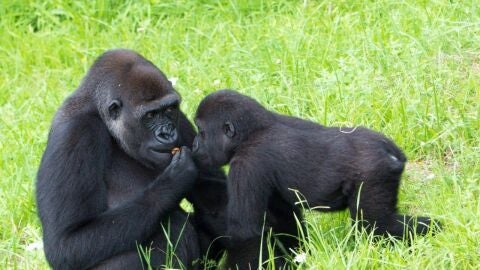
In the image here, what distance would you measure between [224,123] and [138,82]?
1.89ft

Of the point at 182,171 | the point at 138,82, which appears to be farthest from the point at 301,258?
the point at 138,82

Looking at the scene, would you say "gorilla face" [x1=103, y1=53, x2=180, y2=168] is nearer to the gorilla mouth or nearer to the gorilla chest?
the gorilla mouth

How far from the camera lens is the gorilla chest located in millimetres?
5434

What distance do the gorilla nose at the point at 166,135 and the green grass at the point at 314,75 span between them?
90 centimetres

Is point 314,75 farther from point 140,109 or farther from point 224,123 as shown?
point 140,109

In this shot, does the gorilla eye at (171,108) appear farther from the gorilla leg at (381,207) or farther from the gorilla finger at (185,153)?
the gorilla leg at (381,207)

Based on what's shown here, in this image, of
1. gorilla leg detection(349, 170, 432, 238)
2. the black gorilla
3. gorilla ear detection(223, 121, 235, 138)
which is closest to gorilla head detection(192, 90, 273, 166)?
gorilla ear detection(223, 121, 235, 138)

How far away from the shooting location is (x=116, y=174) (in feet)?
17.9

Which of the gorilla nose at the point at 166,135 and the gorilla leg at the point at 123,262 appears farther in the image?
the gorilla nose at the point at 166,135

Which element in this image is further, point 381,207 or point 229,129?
point 229,129

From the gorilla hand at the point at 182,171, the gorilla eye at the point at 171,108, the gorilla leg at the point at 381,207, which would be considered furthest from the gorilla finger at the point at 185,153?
the gorilla leg at the point at 381,207

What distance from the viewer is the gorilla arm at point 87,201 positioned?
512cm

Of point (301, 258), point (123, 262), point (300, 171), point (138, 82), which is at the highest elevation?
point (138, 82)

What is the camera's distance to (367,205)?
5320 mm
